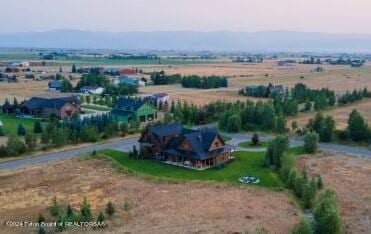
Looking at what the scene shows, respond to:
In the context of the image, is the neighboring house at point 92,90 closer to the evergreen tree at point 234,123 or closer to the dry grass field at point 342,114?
the dry grass field at point 342,114

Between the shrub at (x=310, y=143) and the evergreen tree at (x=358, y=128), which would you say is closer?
the shrub at (x=310, y=143)

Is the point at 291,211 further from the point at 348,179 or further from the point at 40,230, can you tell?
the point at 40,230

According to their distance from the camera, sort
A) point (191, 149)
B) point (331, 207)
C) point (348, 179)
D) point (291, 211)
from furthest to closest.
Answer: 1. point (191, 149)
2. point (348, 179)
3. point (291, 211)
4. point (331, 207)

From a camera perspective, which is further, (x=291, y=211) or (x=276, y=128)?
(x=276, y=128)

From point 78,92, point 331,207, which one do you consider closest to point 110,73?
point 78,92

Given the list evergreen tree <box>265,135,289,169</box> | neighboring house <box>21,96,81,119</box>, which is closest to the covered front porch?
evergreen tree <box>265,135,289,169</box>

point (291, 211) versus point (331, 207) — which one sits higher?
point (331, 207)

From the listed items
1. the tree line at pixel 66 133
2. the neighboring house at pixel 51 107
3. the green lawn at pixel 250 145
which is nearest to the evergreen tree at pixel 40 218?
the tree line at pixel 66 133
